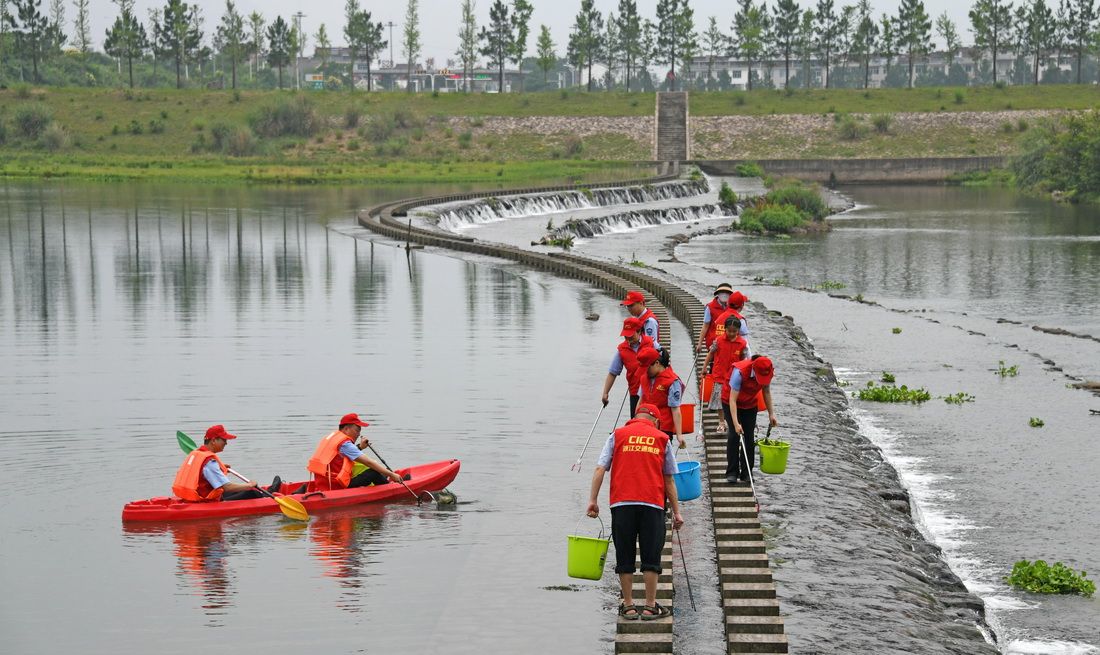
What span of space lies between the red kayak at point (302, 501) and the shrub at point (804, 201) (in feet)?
212

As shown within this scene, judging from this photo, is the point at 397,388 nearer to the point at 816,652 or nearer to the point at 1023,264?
the point at 816,652

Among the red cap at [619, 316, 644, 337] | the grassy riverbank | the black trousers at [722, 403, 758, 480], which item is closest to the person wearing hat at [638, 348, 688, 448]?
the black trousers at [722, 403, 758, 480]

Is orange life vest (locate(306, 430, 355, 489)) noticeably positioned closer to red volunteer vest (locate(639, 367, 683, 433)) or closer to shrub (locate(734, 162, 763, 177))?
red volunteer vest (locate(639, 367, 683, 433))

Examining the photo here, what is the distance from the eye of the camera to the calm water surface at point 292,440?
16.4 meters

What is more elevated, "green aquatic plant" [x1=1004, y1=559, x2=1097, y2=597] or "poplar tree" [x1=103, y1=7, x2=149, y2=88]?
"poplar tree" [x1=103, y1=7, x2=149, y2=88]

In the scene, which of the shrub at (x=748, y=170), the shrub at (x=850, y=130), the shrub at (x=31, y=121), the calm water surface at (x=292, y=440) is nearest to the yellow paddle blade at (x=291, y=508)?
the calm water surface at (x=292, y=440)

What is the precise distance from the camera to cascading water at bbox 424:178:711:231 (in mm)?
78562

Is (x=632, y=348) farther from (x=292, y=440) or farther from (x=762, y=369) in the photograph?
(x=292, y=440)

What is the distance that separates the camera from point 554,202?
290 ft

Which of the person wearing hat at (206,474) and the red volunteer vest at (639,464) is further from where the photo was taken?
the person wearing hat at (206,474)

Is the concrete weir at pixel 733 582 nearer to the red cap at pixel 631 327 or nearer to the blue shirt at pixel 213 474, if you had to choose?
the red cap at pixel 631 327

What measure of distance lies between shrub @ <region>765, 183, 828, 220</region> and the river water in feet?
50.1

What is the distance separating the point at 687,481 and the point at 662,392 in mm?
1166

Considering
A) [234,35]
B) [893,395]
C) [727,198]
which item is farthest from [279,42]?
[893,395]
